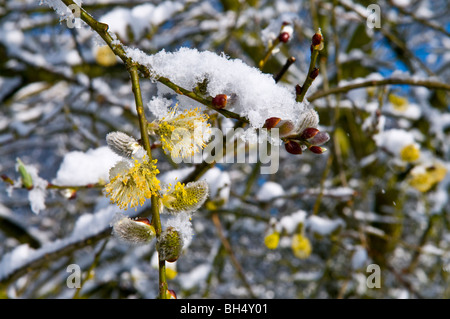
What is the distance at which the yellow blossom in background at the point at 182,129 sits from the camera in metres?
0.74

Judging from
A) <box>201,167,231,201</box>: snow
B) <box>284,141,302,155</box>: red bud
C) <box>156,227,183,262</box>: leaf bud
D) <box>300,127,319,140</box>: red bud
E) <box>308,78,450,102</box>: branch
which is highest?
<box>308,78,450,102</box>: branch

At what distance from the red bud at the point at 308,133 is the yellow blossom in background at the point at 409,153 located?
123 centimetres

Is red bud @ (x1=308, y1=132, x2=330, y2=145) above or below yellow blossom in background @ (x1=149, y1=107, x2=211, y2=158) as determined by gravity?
below

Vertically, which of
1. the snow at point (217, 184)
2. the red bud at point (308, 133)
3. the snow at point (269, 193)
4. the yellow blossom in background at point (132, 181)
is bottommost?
the yellow blossom in background at point (132, 181)

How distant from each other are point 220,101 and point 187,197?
7.5 inches

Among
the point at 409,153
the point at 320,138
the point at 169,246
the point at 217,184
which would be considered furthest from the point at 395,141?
the point at 169,246

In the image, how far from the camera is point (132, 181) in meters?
0.73

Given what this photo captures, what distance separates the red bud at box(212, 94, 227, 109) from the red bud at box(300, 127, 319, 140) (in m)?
0.17

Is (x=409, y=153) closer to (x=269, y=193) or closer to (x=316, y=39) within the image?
(x=269, y=193)

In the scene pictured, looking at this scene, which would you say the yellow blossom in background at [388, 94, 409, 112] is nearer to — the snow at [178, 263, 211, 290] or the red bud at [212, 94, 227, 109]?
the snow at [178, 263, 211, 290]

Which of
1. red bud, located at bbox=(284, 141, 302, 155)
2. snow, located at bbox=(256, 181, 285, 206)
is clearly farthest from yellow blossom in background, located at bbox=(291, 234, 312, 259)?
red bud, located at bbox=(284, 141, 302, 155)

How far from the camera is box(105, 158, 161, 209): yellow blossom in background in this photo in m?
0.69

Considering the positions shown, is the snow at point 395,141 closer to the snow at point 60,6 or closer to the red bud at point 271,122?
the red bud at point 271,122

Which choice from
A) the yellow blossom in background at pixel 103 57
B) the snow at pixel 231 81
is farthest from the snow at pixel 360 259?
the yellow blossom in background at pixel 103 57
